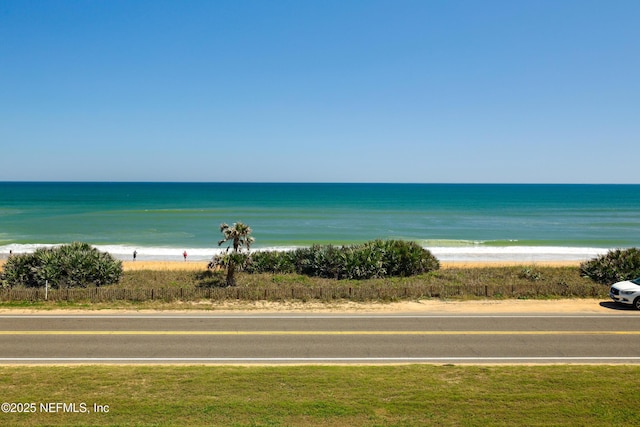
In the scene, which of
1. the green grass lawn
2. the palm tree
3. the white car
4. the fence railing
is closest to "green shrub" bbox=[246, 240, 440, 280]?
the palm tree

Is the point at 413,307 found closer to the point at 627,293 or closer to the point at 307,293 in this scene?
the point at 307,293

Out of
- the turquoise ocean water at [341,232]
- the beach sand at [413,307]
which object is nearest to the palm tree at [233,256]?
the beach sand at [413,307]

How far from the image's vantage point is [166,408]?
12406 mm

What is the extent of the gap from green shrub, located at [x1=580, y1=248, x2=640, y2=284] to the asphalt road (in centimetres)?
766

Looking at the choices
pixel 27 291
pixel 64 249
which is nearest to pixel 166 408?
pixel 27 291

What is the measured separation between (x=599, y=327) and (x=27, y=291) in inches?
1115

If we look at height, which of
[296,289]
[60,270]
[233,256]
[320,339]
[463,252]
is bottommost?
[463,252]

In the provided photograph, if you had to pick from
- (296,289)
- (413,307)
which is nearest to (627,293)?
(413,307)

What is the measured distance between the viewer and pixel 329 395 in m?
13.3

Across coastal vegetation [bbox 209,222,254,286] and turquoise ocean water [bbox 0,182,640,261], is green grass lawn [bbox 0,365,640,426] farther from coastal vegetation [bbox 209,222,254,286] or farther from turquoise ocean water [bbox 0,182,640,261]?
turquoise ocean water [bbox 0,182,640,261]

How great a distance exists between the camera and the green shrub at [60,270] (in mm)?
Answer: 29125

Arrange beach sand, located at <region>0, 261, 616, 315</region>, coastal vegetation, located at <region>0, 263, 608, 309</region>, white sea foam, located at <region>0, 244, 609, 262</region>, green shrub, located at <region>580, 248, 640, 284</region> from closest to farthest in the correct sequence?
beach sand, located at <region>0, 261, 616, 315</region> → coastal vegetation, located at <region>0, 263, 608, 309</region> → green shrub, located at <region>580, 248, 640, 284</region> → white sea foam, located at <region>0, 244, 609, 262</region>

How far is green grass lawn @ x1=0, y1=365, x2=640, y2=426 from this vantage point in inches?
470

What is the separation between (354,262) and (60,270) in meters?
18.0
